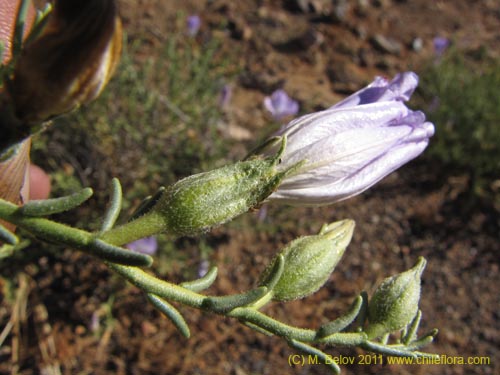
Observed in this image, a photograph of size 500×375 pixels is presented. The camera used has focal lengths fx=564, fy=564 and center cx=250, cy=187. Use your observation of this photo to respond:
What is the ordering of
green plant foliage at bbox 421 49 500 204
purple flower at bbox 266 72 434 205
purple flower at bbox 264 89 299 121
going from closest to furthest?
purple flower at bbox 266 72 434 205, purple flower at bbox 264 89 299 121, green plant foliage at bbox 421 49 500 204

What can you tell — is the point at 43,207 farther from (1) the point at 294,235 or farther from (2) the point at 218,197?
(1) the point at 294,235

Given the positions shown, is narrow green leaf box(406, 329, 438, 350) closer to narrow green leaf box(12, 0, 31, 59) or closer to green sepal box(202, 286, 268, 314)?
green sepal box(202, 286, 268, 314)

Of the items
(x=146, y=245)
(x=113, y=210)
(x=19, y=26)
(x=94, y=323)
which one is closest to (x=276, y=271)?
(x=113, y=210)

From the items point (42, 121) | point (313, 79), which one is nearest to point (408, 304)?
point (42, 121)

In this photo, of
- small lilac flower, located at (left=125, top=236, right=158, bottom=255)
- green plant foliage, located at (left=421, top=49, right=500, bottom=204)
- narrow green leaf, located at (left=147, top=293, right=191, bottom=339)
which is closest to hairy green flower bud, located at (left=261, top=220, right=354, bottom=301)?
narrow green leaf, located at (left=147, top=293, right=191, bottom=339)

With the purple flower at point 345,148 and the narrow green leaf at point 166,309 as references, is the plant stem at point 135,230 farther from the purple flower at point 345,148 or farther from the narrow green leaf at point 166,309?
the purple flower at point 345,148

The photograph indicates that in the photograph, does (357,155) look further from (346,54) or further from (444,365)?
(346,54)

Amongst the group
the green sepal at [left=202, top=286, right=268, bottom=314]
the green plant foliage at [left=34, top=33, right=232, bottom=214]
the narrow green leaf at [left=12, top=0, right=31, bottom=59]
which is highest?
the narrow green leaf at [left=12, top=0, right=31, bottom=59]
